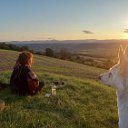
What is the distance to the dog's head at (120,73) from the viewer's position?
7152 mm

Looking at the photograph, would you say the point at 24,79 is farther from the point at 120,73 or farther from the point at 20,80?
the point at 120,73

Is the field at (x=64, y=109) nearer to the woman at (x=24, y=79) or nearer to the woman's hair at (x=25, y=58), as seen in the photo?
the woman at (x=24, y=79)

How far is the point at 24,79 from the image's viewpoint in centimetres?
1291

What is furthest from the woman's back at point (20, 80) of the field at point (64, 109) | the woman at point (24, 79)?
the field at point (64, 109)

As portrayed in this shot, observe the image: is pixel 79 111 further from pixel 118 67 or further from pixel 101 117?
pixel 118 67

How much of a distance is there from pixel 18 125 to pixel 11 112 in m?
1.04

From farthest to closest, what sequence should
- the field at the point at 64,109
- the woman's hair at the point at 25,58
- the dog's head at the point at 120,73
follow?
the woman's hair at the point at 25,58
the field at the point at 64,109
the dog's head at the point at 120,73

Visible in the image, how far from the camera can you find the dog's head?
7.15 metres

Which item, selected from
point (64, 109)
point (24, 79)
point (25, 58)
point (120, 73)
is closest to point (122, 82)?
point (120, 73)

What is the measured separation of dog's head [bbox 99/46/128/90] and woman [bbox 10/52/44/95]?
489cm

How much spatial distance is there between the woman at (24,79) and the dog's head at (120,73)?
4.89 metres

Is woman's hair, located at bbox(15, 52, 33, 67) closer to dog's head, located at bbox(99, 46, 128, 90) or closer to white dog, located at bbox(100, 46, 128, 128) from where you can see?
dog's head, located at bbox(99, 46, 128, 90)

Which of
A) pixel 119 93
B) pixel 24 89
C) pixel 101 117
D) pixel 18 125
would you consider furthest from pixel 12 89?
pixel 119 93

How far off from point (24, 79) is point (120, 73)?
603 cm
